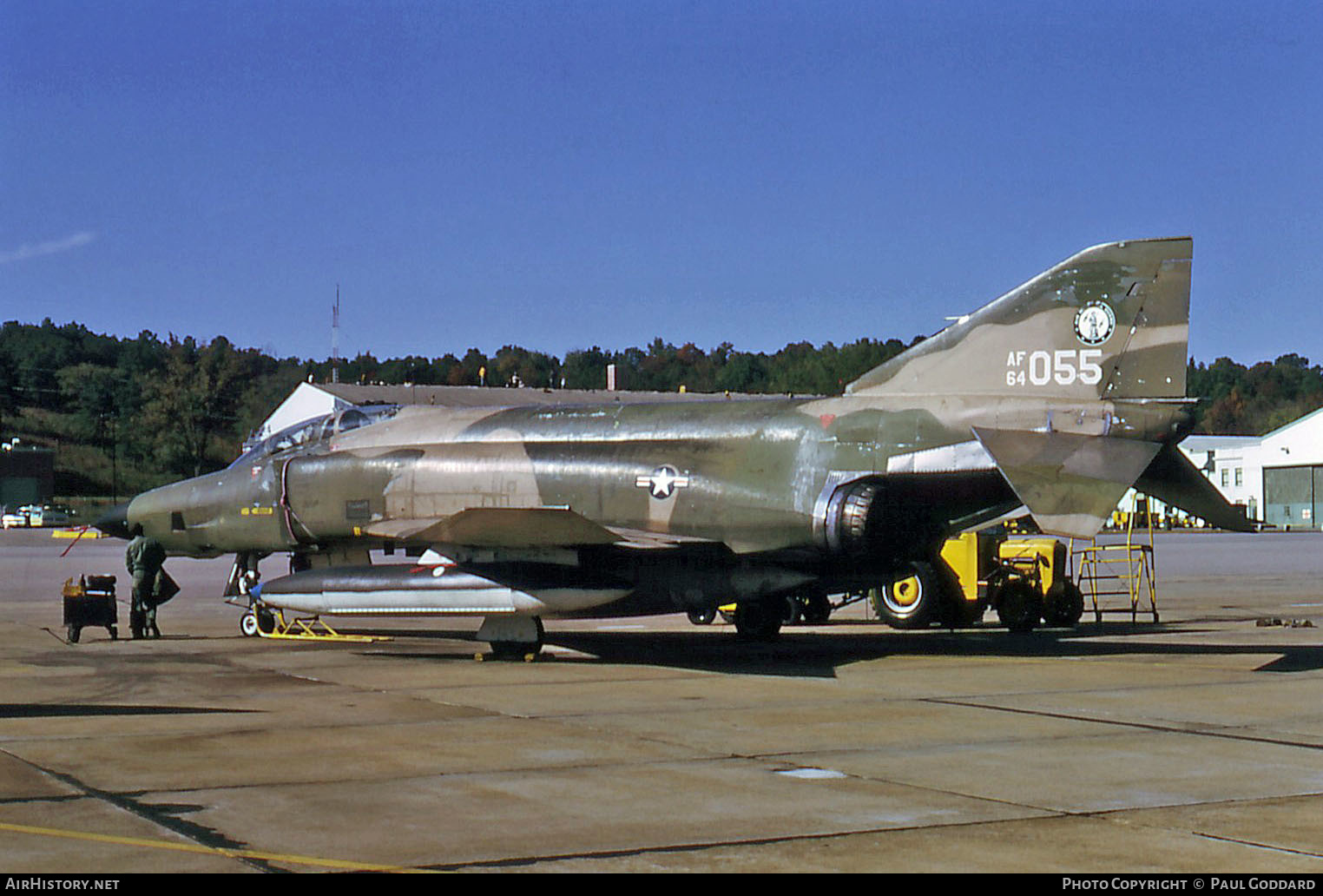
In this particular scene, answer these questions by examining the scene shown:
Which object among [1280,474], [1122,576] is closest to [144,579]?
[1122,576]

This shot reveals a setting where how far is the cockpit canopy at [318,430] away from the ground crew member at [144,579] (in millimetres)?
1624

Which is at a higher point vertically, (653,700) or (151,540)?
(151,540)

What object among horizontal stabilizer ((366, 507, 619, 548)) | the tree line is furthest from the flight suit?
the tree line

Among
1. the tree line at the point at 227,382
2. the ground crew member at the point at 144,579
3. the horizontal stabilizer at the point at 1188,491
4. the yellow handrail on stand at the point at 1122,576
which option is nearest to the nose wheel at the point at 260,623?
the ground crew member at the point at 144,579

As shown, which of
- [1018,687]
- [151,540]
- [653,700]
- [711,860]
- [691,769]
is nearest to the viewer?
[711,860]

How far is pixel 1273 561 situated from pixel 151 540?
35.0 meters

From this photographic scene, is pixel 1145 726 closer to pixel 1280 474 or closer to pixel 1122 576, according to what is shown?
pixel 1122 576

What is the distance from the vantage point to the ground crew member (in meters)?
19.0

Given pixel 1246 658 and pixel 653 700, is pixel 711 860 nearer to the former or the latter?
pixel 653 700

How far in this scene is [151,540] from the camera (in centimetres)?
1927

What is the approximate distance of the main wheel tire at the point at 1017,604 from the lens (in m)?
20.3

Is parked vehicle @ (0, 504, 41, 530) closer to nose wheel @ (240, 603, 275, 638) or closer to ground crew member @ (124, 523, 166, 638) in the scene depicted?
ground crew member @ (124, 523, 166, 638)

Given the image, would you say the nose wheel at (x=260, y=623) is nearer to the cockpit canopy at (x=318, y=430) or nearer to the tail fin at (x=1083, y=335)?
the cockpit canopy at (x=318, y=430)

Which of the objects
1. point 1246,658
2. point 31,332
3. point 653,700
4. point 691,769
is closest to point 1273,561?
point 1246,658
